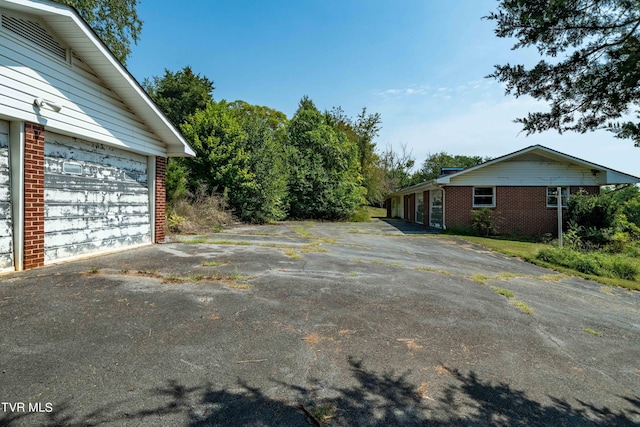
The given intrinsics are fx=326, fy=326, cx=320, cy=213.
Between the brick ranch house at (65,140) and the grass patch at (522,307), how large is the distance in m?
7.76

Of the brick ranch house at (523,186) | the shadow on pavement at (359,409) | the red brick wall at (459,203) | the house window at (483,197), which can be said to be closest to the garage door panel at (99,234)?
the shadow on pavement at (359,409)

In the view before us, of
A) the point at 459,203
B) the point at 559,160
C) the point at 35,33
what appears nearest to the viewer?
the point at 35,33

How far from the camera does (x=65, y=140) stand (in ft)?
20.3

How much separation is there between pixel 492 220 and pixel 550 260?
7076mm

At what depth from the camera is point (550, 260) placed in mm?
9672

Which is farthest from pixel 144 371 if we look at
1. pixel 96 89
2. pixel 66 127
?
pixel 96 89

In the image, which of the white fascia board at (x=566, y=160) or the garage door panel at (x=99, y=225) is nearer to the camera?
the garage door panel at (x=99, y=225)

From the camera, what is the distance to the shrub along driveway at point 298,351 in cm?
222

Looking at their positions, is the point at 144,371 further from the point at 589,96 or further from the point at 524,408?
the point at 589,96

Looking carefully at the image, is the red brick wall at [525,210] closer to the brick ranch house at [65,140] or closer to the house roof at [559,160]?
the house roof at [559,160]

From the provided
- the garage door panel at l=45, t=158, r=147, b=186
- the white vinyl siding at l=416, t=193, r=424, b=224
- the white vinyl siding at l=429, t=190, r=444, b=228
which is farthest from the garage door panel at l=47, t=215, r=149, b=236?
the white vinyl siding at l=416, t=193, r=424, b=224

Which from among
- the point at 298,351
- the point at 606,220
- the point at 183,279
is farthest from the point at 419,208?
the point at 298,351

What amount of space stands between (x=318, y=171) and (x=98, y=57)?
1817 centimetres

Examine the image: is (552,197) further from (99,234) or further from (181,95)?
(181,95)
